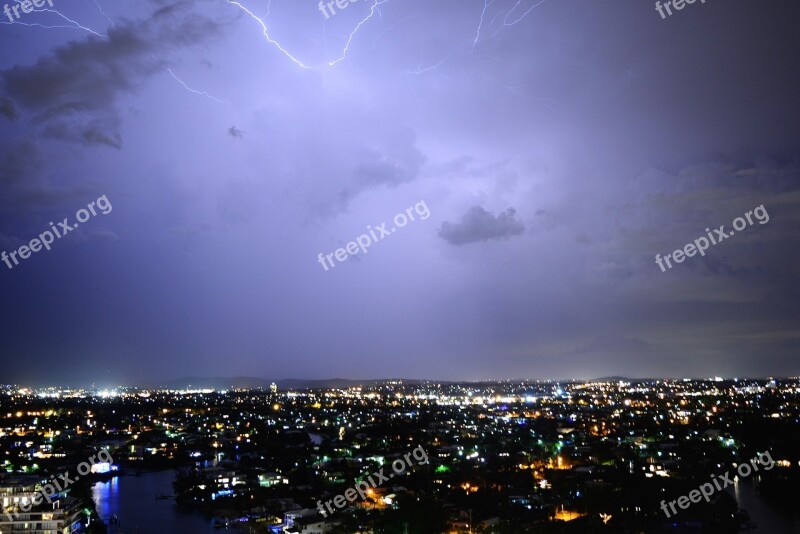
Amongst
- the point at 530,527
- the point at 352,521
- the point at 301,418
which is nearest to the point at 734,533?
the point at 530,527

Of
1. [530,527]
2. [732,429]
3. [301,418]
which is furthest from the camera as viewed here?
[301,418]

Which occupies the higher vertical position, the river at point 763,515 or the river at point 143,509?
the river at point 143,509

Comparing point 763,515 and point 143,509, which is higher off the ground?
point 143,509

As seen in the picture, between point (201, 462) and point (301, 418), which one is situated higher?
point (301, 418)

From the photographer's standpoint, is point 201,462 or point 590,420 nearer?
point 201,462

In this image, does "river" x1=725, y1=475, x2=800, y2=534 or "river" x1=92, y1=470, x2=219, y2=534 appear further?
"river" x1=92, y1=470, x2=219, y2=534

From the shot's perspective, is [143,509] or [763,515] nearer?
[763,515]

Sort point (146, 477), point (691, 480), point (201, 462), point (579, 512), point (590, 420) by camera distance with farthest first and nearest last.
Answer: point (590, 420) → point (201, 462) → point (146, 477) → point (691, 480) → point (579, 512)

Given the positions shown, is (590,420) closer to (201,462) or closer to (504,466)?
(504,466)

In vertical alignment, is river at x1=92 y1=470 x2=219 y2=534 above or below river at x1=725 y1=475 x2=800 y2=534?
above

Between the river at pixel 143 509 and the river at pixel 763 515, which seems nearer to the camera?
the river at pixel 763 515

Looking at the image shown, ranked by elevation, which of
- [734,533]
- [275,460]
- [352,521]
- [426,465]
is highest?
[275,460]
